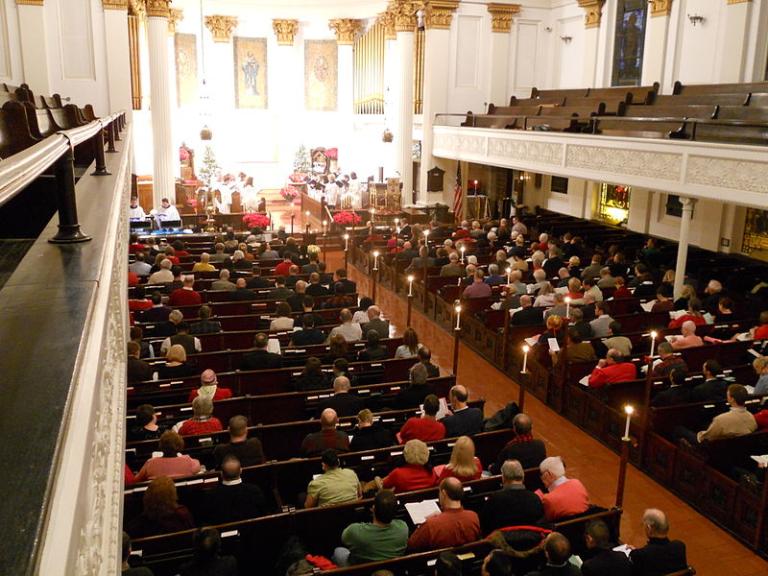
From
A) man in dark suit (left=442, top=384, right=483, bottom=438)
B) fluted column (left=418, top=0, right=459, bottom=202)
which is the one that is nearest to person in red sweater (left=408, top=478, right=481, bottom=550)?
man in dark suit (left=442, top=384, right=483, bottom=438)

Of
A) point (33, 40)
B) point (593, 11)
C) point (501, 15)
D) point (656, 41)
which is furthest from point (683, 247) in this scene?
point (33, 40)

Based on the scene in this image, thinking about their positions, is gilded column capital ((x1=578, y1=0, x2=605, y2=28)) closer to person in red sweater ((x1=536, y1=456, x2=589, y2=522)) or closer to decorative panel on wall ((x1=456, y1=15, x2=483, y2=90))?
decorative panel on wall ((x1=456, y1=15, x2=483, y2=90))

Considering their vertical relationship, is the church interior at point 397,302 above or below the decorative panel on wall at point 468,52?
below

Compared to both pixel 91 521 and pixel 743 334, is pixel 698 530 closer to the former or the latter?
pixel 743 334

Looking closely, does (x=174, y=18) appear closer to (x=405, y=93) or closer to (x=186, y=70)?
(x=186, y=70)

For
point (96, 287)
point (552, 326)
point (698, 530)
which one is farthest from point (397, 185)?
point (96, 287)

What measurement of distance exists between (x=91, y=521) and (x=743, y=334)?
1030cm

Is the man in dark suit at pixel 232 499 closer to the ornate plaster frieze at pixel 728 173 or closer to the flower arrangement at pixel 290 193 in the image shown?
the ornate plaster frieze at pixel 728 173

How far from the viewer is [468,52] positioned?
23.1 metres

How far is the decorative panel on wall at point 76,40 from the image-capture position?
734 inches

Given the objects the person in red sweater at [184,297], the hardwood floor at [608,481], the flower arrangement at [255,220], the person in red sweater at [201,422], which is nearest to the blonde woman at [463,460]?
the hardwood floor at [608,481]

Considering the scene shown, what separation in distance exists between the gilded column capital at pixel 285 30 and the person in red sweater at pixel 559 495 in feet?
82.3

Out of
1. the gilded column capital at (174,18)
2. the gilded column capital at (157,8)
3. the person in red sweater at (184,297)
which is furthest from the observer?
the gilded column capital at (174,18)

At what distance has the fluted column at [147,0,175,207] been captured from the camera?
61.7ft
